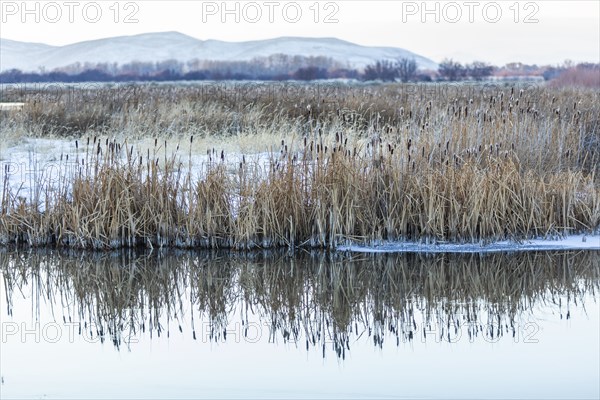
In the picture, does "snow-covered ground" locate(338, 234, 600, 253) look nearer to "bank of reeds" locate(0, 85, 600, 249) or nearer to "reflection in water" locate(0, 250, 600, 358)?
"bank of reeds" locate(0, 85, 600, 249)

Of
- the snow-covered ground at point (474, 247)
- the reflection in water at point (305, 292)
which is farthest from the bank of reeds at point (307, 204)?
the reflection in water at point (305, 292)

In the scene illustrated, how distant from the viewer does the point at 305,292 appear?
26.0ft

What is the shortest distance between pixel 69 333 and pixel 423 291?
3.01 metres

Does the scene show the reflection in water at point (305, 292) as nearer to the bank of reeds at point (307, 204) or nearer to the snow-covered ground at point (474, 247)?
the snow-covered ground at point (474, 247)

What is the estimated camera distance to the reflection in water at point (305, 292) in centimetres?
686

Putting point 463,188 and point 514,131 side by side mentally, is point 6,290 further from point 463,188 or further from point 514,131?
point 514,131

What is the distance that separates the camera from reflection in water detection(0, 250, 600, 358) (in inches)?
270

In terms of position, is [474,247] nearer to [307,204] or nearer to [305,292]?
[307,204]

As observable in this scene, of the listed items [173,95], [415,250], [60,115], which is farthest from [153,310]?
[173,95]

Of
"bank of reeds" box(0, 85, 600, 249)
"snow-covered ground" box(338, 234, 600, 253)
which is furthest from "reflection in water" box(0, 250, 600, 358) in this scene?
"bank of reeds" box(0, 85, 600, 249)

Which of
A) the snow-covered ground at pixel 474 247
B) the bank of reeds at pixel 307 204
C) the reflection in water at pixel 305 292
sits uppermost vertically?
the bank of reeds at pixel 307 204

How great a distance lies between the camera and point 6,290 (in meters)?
8.22

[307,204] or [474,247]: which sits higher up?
[307,204]

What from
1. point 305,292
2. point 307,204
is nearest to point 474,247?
point 307,204
